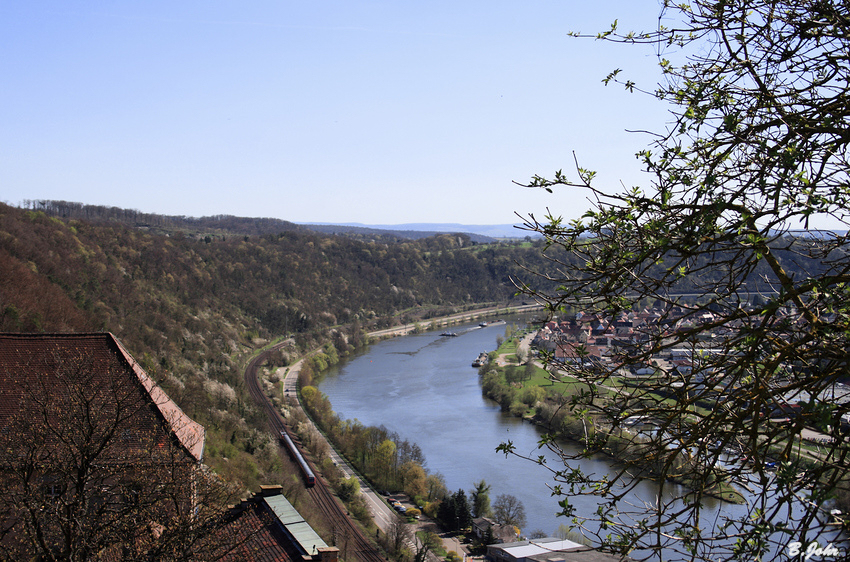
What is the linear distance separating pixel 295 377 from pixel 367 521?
15508mm

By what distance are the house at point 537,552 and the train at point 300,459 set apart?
530 centimetres

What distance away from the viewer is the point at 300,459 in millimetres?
18000

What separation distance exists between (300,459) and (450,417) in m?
6.71

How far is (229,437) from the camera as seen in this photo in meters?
15.9

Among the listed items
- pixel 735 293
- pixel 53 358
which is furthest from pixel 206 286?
pixel 735 293

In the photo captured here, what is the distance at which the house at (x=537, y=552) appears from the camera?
489 inches

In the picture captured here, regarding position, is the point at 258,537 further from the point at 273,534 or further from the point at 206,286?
the point at 206,286

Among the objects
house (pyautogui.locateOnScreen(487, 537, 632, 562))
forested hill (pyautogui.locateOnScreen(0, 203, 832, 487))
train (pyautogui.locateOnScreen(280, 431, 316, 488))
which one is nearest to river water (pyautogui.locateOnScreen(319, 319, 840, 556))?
house (pyautogui.locateOnScreen(487, 537, 632, 562))

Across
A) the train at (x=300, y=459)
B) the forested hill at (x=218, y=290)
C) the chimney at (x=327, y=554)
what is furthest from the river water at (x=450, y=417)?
the chimney at (x=327, y=554)

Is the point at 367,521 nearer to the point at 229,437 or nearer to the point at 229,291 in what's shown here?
the point at 229,437

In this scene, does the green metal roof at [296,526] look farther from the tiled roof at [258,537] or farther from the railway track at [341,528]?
the railway track at [341,528]

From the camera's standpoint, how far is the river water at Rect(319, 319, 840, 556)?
1666cm

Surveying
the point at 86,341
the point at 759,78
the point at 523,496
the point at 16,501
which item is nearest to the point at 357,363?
the point at 523,496

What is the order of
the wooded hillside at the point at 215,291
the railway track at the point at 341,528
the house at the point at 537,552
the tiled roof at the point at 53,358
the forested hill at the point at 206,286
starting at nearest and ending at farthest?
the tiled roof at the point at 53,358 < the house at the point at 537,552 < the railway track at the point at 341,528 < the wooded hillside at the point at 215,291 < the forested hill at the point at 206,286
